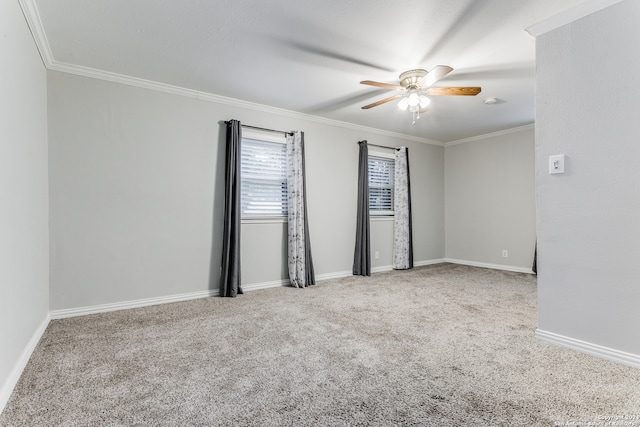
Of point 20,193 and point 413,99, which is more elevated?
point 413,99

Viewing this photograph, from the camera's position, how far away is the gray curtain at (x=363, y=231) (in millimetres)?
4867

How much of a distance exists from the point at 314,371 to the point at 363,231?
3068 millimetres

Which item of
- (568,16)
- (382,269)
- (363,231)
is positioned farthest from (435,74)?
(382,269)

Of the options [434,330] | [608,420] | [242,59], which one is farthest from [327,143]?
[608,420]

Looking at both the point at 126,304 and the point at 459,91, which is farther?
the point at 126,304

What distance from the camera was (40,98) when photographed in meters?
2.67

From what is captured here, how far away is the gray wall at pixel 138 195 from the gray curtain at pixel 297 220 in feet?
0.59

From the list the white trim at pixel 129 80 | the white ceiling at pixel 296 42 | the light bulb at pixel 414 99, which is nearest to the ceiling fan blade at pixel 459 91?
the light bulb at pixel 414 99

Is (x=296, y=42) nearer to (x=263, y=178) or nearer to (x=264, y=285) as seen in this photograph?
(x=263, y=178)

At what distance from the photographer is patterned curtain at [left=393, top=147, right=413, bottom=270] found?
17.7 feet

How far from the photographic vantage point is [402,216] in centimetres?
541

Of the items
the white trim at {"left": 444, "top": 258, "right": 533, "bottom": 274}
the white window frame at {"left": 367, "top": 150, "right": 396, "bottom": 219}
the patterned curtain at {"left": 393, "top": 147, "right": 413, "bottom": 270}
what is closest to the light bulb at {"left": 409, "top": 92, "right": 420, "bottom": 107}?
the white window frame at {"left": 367, "top": 150, "right": 396, "bottom": 219}

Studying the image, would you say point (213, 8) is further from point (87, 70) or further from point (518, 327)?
point (518, 327)

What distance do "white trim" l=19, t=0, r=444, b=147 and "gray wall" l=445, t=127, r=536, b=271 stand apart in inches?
76.7
